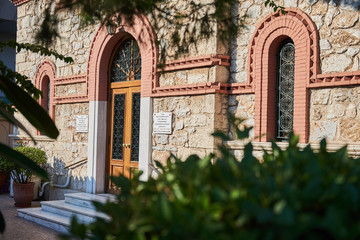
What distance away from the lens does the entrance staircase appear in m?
7.97

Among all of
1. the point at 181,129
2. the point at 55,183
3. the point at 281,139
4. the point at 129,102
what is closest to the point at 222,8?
the point at 281,139

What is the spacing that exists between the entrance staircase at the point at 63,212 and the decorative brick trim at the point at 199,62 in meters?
2.71

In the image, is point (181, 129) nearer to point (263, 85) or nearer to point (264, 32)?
point (263, 85)

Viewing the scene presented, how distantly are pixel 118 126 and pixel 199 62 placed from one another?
3079 mm

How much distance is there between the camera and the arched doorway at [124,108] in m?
9.19

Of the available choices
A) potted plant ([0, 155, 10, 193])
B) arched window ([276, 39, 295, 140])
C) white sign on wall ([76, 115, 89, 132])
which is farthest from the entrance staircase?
arched window ([276, 39, 295, 140])

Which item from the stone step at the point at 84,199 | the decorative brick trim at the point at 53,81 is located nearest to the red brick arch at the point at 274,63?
the stone step at the point at 84,199

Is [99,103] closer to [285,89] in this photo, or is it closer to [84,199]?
[84,199]

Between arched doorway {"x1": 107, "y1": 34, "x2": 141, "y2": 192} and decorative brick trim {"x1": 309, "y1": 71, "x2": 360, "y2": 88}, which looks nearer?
decorative brick trim {"x1": 309, "y1": 71, "x2": 360, "y2": 88}

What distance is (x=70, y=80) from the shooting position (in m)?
10.8

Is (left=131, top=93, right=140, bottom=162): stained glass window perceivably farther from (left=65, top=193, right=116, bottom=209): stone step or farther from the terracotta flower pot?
the terracotta flower pot

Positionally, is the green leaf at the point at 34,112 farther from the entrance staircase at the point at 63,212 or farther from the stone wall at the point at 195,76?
the entrance staircase at the point at 63,212

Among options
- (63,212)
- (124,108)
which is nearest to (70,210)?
(63,212)

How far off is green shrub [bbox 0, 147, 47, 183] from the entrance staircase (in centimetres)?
100
